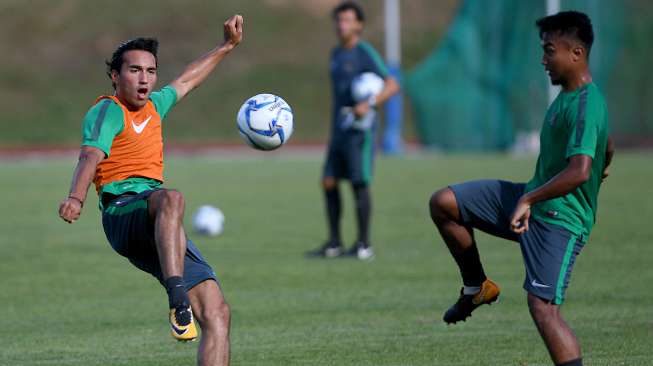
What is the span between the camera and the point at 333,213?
1266 cm

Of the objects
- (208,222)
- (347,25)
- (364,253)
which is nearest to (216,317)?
(364,253)

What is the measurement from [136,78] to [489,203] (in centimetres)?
205

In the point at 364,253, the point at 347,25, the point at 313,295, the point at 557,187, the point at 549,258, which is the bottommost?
the point at 364,253

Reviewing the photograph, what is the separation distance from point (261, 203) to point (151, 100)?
11749mm

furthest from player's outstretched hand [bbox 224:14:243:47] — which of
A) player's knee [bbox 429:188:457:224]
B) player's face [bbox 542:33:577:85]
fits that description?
player's face [bbox 542:33:577:85]

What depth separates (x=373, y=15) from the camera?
49.4m

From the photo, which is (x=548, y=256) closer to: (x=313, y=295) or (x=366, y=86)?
(x=313, y=295)

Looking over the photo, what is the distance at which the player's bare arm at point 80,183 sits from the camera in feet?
19.1

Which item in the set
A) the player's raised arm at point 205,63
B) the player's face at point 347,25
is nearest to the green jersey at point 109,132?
the player's raised arm at point 205,63

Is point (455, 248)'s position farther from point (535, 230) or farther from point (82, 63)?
point (82, 63)

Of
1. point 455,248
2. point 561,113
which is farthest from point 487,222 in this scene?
point 561,113

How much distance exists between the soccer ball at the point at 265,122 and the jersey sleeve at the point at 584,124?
1.96 metres

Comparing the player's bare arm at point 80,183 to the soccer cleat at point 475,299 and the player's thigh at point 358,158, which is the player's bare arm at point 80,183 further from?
the player's thigh at point 358,158

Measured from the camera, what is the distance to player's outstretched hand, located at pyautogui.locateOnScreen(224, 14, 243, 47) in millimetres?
7230
